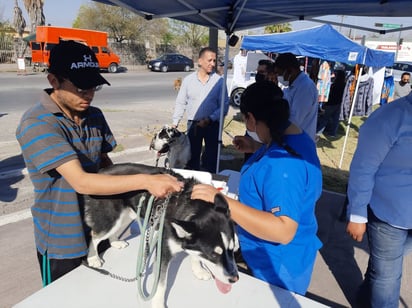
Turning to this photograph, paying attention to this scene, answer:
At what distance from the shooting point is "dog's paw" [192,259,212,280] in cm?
183

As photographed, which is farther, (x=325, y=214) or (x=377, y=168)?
(x=325, y=214)

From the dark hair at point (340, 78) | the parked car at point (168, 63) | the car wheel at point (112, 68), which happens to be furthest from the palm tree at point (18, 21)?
the dark hair at point (340, 78)

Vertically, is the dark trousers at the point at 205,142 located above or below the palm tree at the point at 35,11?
below

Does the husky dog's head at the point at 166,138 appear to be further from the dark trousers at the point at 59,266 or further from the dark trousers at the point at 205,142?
the dark trousers at the point at 59,266

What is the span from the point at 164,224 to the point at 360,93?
12566 millimetres

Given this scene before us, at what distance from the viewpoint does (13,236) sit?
3764mm

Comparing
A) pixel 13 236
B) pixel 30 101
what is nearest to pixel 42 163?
pixel 13 236

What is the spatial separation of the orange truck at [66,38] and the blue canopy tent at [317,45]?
16.1 m

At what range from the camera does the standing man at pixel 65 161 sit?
1.45 m

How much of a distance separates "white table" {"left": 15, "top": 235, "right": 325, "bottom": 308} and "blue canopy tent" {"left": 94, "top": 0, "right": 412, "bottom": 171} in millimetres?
2713

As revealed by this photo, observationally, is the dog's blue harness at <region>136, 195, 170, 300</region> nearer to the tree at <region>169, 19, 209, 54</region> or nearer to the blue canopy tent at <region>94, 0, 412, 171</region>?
the blue canopy tent at <region>94, 0, 412, 171</region>

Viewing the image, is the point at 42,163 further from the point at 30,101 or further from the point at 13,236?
the point at 30,101

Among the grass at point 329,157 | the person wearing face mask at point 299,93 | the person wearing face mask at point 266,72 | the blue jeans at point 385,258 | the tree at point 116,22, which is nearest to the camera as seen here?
the blue jeans at point 385,258

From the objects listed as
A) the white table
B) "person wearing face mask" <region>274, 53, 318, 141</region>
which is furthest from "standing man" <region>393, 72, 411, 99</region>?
the white table
